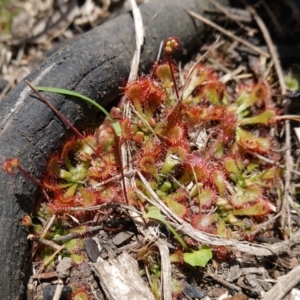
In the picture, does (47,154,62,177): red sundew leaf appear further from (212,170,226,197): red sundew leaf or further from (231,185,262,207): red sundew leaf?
(231,185,262,207): red sundew leaf

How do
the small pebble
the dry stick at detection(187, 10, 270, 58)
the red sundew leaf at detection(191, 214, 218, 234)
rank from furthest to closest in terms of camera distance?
the dry stick at detection(187, 10, 270, 58), the red sundew leaf at detection(191, 214, 218, 234), the small pebble

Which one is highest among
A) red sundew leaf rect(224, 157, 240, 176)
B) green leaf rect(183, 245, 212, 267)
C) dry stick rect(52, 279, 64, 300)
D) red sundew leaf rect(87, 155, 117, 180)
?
red sundew leaf rect(87, 155, 117, 180)

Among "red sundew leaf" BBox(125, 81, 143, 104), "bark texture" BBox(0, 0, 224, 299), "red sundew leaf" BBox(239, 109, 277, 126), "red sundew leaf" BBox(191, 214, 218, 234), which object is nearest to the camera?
Result: "bark texture" BBox(0, 0, 224, 299)

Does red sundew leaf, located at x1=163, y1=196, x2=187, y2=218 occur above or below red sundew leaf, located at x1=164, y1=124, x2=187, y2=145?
below

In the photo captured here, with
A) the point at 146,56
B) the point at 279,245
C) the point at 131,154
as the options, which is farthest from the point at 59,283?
the point at 146,56

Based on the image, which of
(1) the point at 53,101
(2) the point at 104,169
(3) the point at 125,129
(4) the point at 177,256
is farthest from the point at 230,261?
(1) the point at 53,101

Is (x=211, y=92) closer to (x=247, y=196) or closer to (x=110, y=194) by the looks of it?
(x=247, y=196)

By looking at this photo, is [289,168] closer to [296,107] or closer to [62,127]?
[296,107]

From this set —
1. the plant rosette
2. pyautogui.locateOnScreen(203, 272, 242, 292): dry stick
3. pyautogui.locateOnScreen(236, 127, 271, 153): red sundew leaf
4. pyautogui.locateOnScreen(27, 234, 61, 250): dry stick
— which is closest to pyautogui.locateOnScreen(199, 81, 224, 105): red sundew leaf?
the plant rosette

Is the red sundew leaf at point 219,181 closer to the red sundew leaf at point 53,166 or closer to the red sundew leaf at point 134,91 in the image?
the red sundew leaf at point 134,91
